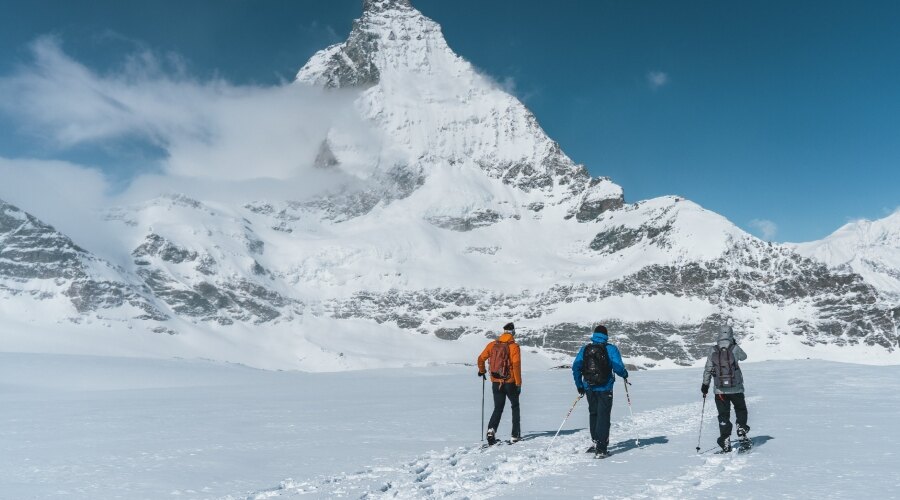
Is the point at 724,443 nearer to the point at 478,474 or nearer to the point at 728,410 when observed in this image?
the point at 728,410

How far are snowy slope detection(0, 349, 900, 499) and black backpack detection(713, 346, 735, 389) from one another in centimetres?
111

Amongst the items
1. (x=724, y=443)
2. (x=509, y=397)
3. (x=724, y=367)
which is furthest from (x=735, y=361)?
(x=509, y=397)

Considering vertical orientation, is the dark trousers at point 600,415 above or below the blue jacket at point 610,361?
below

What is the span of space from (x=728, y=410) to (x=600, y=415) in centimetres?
223

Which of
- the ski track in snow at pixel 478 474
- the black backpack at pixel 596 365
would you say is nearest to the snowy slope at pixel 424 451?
the ski track in snow at pixel 478 474

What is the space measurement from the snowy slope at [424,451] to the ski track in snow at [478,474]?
0.09 ft

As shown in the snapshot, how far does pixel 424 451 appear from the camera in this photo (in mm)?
11148

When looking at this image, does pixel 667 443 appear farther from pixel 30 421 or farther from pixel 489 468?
pixel 30 421

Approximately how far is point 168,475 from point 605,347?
7.13 m

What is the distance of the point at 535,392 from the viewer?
25.4 meters

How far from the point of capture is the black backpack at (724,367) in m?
11.2

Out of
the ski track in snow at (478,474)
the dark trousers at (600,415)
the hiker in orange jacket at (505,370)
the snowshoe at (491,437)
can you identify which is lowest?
the ski track in snow at (478,474)

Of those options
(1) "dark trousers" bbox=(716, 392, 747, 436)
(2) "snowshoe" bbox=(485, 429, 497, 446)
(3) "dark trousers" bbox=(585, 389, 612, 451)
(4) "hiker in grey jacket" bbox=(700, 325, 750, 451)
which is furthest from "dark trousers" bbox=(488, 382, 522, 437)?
(1) "dark trousers" bbox=(716, 392, 747, 436)

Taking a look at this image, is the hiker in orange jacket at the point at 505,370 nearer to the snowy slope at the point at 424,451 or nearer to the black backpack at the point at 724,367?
the snowy slope at the point at 424,451
